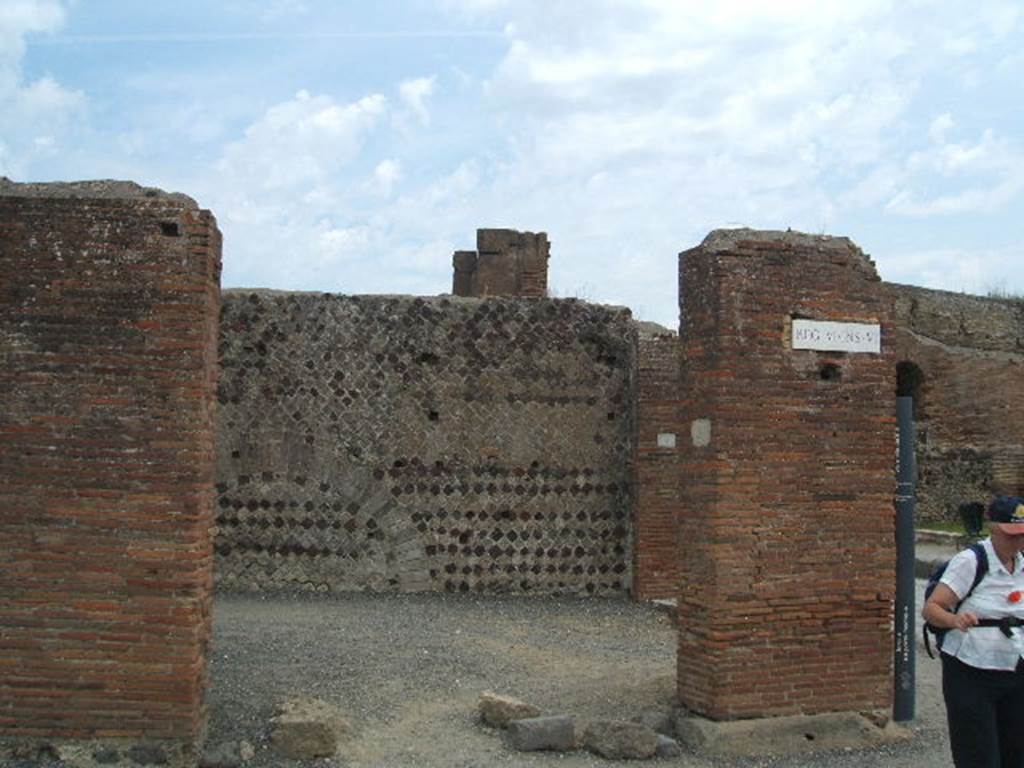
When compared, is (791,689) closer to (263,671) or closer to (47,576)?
(263,671)

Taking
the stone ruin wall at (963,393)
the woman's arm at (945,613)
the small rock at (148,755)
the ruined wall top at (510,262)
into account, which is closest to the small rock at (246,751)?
the small rock at (148,755)

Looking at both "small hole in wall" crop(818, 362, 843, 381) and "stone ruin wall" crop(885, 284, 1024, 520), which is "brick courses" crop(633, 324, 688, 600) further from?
"stone ruin wall" crop(885, 284, 1024, 520)

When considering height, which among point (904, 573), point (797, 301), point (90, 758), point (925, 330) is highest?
point (925, 330)

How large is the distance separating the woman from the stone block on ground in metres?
1.72

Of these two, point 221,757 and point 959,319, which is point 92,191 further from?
point 959,319

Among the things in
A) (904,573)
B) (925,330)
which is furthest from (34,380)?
(925,330)

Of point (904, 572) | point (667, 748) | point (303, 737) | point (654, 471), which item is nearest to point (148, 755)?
point (303, 737)

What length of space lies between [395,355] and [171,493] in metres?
5.84

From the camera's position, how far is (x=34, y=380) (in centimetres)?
578

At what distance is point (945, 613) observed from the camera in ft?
15.5

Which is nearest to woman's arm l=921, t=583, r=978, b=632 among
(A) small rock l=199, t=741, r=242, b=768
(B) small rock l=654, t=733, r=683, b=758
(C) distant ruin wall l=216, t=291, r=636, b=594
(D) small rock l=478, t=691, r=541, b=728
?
(B) small rock l=654, t=733, r=683, b=758

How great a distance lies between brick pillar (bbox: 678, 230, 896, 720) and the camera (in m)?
6.44

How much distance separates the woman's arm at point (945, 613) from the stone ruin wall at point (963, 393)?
18.3 meters

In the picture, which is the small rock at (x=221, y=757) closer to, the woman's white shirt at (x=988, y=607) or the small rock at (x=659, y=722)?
the small rock at (x=659, y=722)
